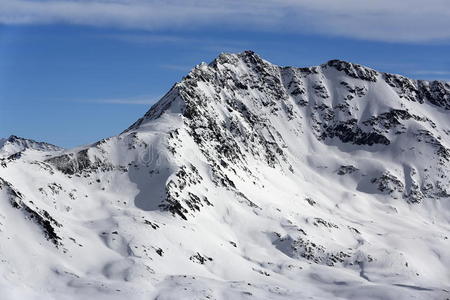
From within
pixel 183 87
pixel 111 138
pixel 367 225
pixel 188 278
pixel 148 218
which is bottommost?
pixel 188 278

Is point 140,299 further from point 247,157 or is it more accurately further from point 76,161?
point 247,157

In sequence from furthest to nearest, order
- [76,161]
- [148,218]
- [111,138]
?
[111,138], [76,161], [148,218]

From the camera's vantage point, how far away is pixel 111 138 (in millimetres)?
159250

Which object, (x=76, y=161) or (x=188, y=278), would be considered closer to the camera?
(x=188, y=278)

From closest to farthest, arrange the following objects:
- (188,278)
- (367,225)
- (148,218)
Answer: (188,278) → (148,218) → (367,225)

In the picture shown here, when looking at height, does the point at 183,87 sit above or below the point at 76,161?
above

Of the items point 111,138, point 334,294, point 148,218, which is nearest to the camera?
point 334,294

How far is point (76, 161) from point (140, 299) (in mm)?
49645

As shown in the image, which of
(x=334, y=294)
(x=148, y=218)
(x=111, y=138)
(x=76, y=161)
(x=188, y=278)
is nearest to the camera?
(x=188, y=278)

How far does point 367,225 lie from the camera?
192 metres

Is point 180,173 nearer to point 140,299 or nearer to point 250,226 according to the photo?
point 250,226

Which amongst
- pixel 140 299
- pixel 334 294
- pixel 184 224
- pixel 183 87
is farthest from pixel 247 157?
pixel 140 299

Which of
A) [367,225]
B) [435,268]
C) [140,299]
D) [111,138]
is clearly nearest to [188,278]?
[140,299]

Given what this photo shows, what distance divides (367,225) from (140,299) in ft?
326
